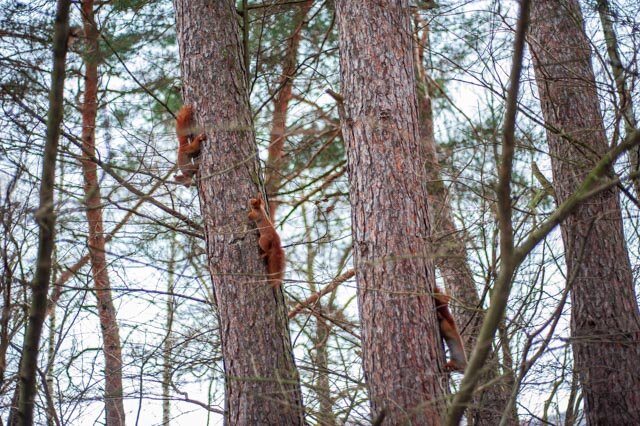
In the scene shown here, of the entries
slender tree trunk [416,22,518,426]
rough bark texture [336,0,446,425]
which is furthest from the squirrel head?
slender tree trunk [416,22,518,426]

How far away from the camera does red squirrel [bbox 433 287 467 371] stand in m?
5.64

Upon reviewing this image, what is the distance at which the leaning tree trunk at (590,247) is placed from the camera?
6.20 meters

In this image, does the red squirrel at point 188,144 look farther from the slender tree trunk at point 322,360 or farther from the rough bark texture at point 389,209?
the slender tree trunk at point 322,360

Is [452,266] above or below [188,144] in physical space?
below

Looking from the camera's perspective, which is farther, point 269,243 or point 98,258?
point 98,258

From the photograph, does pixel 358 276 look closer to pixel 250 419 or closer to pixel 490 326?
pixel 250 419

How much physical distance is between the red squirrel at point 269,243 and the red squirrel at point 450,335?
1.17 meters

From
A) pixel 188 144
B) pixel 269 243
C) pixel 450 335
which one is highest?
pixel 188 144

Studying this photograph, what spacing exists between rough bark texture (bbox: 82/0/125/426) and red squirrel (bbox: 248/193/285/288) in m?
1.14

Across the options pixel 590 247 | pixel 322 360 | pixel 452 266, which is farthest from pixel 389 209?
pixel 452 266

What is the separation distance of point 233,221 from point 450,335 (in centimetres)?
181

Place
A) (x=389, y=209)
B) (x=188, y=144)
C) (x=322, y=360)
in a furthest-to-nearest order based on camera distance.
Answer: (x=322, y=360), (x=188, y=144), (x=389, y=209)

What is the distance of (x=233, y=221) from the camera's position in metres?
5.90

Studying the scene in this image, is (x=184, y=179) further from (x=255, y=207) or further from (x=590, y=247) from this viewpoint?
(x=590, y=247)
